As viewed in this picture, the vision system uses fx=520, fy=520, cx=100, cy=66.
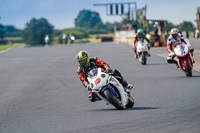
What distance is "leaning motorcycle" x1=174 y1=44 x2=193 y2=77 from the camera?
54.7ft

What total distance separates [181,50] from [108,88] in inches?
274

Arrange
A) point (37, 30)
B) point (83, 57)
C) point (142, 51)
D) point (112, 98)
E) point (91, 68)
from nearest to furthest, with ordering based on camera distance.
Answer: point (112, 98) < point (83, 57) < point (91, 68) < point (142, 51) < point (37, 30)

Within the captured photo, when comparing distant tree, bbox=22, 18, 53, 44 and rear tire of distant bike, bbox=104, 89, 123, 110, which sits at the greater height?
rear tire of distant bike, bbox=104, 89, 123, 110

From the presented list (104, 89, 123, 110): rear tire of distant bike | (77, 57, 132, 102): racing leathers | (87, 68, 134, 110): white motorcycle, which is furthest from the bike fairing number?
(77, 57, 132, 102): racing leathers

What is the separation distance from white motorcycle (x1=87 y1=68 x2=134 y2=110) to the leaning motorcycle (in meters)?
6.33

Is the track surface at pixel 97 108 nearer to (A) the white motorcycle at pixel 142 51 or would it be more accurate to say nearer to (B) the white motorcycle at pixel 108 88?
(B) the white motorcycle at pixel 108 88

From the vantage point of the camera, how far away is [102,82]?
10359mm

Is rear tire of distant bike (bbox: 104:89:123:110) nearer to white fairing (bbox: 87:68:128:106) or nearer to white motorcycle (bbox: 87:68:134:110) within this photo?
white motorcycle (bbox: 87:68:134:110)

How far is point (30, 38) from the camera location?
130750 millimetres

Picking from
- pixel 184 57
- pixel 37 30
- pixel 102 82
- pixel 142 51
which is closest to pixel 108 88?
pixel 102 82

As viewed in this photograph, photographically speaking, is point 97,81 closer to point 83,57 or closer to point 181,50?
point 83,57

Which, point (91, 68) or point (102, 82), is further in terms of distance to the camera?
point (91, 68)

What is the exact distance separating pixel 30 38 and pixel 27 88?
11504cm

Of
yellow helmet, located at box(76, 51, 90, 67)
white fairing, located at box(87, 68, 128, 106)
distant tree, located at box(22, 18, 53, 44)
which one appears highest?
yellow helmet, located at box(76, 51, 90, 67)
